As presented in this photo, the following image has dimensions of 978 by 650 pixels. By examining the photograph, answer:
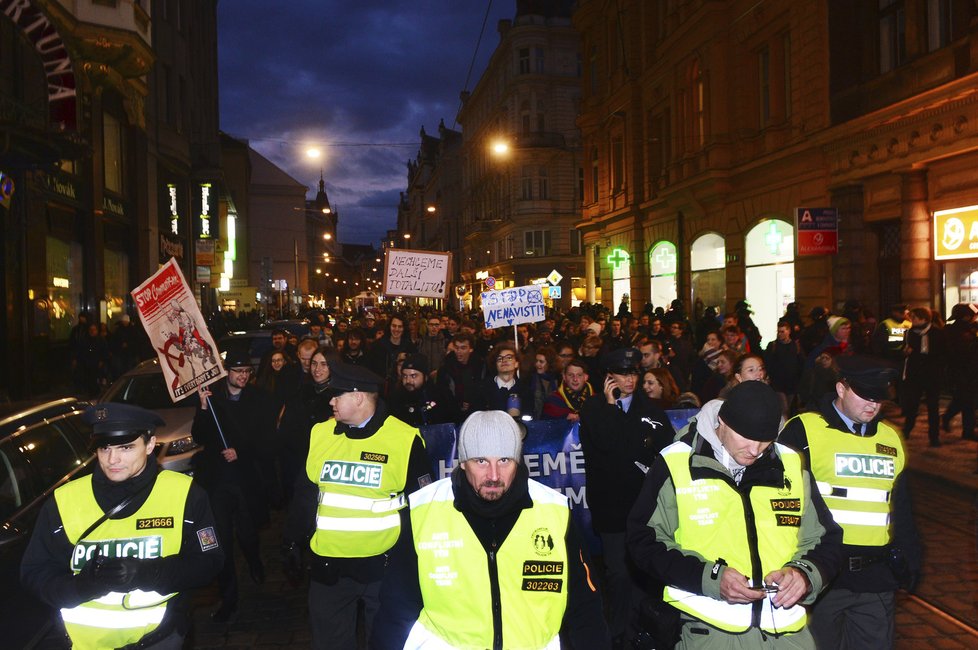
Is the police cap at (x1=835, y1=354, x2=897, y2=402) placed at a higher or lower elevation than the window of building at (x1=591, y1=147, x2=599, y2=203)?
lower

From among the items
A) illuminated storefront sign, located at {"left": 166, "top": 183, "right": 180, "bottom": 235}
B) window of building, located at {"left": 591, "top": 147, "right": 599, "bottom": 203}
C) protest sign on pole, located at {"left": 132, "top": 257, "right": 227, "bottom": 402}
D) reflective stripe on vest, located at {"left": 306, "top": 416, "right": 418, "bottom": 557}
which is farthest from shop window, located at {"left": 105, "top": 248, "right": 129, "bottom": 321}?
reflective stripe on vest, located at {"left": 306, "top": 416, "right": 418, "bottom": 557}

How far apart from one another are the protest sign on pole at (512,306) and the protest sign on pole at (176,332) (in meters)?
6.88

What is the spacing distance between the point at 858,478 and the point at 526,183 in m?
52.3

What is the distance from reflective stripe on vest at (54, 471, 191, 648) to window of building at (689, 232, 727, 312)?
22.1 meters

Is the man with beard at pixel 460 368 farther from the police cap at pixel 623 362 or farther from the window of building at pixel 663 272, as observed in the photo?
the window of building at pixel 663 272

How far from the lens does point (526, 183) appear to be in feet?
181

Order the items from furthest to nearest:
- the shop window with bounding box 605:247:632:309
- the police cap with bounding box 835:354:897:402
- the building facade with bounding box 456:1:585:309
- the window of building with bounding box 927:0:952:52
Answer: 1. the building facade with bounding box 456:1:585:309
2. the shop window with bounding box 605:247:632:309
3. the window of building with bounding box 927:0:952:52
4. the police cap with bounding box 835:354:897:402

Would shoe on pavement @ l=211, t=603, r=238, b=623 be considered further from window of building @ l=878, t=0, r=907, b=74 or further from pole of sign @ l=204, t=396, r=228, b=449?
window of building @ l=878, t=0, r=907, b=74

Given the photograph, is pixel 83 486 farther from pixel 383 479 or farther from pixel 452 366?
pixel 452 366

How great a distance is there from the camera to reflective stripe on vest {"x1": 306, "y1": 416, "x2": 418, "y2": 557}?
165 inches

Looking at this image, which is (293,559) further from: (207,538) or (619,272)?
(619,272)

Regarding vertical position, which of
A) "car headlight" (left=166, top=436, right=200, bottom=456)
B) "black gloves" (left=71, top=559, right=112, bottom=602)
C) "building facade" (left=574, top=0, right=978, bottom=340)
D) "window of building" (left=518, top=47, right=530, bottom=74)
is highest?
"window of building" (left=518, top=47, right=530, bottom=74)

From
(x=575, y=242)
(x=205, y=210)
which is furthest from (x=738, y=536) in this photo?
(x=575, y=242)

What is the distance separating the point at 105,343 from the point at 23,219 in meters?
3.97
